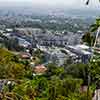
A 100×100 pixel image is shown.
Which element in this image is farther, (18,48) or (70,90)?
(18,48)

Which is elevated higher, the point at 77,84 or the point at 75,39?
the point at 77,84

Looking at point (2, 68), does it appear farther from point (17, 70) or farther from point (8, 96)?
point (8, 96)

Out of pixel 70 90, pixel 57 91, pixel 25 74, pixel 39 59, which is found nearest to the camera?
pixel 57 91

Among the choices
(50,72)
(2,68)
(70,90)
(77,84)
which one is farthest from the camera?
(50,72)

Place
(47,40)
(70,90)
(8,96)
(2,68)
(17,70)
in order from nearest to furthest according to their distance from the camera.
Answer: (8,96) < (70,90) < (2,68) < (17,70) < (47,40)

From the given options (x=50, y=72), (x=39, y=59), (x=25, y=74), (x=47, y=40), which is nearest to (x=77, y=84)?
(x=25, y=74)

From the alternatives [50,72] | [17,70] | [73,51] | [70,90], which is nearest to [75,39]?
[73,51]

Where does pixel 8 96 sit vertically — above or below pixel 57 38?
above

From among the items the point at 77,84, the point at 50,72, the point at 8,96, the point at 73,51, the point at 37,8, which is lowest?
the point at 37,8

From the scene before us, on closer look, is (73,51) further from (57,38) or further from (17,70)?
(17,70)
